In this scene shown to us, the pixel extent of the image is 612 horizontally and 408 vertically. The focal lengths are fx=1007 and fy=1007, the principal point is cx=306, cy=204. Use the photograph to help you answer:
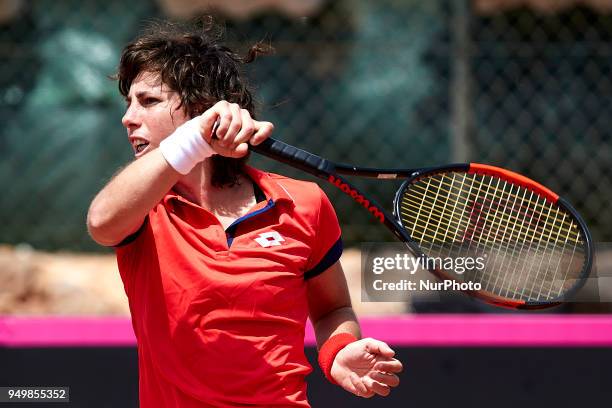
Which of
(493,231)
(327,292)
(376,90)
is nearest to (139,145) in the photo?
(327,292)

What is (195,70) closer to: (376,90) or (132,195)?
(132,195)

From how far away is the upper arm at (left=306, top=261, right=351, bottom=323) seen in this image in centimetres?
239

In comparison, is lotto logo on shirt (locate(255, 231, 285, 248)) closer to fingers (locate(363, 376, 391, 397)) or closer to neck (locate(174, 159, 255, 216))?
neck (locate(174, 159, 255, 216))

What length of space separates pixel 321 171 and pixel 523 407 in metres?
1.61

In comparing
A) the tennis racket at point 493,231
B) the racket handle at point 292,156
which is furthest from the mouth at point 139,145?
the tennis racket at point 493,231

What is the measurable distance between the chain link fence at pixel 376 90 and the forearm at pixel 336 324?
1848mm

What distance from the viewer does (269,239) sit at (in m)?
2.21

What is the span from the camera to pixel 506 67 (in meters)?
4.30

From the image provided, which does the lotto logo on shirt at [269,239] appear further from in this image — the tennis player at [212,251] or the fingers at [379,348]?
the fingers at [379,348]

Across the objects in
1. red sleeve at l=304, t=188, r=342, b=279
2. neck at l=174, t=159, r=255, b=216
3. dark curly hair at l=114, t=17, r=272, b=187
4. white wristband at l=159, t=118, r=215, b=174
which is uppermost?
dark curly hair at l=114, t=17, r=272, b=187

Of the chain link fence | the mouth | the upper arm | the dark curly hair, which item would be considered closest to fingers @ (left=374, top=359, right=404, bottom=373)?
the upper arm

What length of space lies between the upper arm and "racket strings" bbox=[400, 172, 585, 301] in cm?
33

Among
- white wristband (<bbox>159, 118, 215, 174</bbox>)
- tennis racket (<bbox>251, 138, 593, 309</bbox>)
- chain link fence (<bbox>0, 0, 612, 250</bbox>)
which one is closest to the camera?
white wristband (<bbox>159, 118, 215, 174</bbox>)

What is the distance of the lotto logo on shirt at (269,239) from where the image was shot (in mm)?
2203
